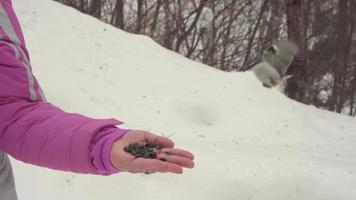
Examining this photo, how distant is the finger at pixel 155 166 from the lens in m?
1.21

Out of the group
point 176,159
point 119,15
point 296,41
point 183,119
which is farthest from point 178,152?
point 119,15

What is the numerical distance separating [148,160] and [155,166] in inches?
0.9

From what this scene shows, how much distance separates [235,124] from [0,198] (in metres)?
3.40

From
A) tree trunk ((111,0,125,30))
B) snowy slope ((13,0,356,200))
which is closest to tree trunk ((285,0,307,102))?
snowy slope ((13,0,356,200))

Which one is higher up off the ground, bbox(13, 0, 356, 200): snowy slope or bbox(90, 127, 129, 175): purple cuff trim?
bbox(90, 127, 129, 175): purple cuff trim

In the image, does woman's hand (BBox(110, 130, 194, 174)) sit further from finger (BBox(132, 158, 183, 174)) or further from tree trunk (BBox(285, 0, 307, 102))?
tree trunk (BBox(285, 0, 307, 102))

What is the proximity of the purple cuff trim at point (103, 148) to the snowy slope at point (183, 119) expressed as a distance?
200cm

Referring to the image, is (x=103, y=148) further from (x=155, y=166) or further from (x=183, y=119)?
(x=183, y=119)

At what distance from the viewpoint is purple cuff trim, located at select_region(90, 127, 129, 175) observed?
1.27m

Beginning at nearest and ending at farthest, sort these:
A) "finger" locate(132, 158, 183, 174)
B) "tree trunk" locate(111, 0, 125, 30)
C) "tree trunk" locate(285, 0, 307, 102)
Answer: "finger" locate(132, 158, 183, 174)
"tree trunk" locate(285, 0, 307, 102)
"tree trunk" locate(111, 0, 125, 30)

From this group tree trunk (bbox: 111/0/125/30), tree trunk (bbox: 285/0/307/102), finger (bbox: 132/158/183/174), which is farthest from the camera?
tree trunk (bbox: 111/0/125/30)

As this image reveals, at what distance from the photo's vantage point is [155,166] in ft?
3.98

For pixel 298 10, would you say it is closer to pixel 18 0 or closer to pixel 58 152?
pixel 18 0

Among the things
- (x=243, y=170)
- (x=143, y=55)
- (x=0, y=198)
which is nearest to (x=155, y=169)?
(x=0, y=198)
